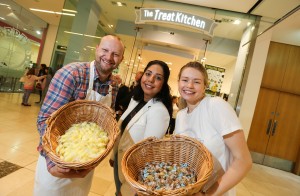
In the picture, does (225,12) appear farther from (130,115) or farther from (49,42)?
(49,42)

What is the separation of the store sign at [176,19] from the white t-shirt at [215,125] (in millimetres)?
3674

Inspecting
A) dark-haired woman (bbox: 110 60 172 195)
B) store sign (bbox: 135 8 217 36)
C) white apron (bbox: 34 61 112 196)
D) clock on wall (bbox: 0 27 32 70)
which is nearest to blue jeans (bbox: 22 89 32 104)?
clock on wall (bbox: 0 27 32 70)

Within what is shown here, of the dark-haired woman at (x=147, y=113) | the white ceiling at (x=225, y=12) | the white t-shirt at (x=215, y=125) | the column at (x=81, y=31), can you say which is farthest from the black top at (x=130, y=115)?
the column at (x=81, y=31)

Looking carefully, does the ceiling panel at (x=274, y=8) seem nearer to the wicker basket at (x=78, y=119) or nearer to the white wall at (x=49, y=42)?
the wicker basket at (x=78, y=119)

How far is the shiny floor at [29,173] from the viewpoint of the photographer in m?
2.79

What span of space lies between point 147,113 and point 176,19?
11.7 feet

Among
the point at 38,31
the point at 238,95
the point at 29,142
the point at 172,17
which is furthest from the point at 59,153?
the point at 38,31

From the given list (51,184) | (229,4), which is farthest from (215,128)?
(229,4)

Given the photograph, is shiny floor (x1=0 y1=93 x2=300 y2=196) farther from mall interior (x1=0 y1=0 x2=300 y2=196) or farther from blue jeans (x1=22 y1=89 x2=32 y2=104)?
blue jeans (x1=22 y1=89 x2=32 y2=104)

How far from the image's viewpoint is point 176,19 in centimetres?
477

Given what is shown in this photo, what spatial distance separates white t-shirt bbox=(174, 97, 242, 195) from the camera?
1223 mm

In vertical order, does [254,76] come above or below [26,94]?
above

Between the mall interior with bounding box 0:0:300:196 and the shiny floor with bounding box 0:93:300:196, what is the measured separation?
31 millimetres

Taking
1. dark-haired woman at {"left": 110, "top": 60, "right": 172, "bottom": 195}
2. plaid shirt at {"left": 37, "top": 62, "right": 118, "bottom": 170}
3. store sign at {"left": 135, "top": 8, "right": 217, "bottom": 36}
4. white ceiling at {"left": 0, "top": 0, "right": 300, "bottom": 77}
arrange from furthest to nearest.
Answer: white ceiling at {"left": 0, "top": 0, "right": 300, "bottom": 77} → store sign at {"left": 135, "top": 8, "right": 217, "bottom": 36} → dark-haired woman at {"left": 110, "top": 60, "right": 172, "bottom": 195} → plaid shirt at {"left": 37, "top": 62, "right": 118, "bottom": 170}
